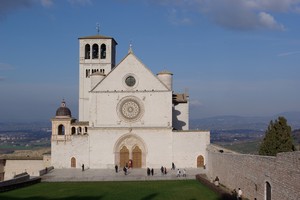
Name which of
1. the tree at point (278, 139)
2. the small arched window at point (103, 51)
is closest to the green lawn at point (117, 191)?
the tree at point (278, 139)

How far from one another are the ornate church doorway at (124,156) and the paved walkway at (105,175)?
2191mm

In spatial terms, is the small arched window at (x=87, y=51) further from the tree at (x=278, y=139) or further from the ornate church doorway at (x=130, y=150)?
the tree at (x=278, y=139)

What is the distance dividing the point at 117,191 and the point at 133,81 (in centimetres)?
1913

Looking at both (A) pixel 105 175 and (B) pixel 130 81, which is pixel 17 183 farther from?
(B) pixel 130 81

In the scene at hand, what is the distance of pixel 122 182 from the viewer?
132 feet

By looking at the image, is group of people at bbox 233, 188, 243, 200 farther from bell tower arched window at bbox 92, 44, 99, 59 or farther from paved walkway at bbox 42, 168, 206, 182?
bell tower arched window at bbox 92, 44, 99, 59

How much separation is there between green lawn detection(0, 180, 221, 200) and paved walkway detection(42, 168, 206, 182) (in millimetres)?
2634

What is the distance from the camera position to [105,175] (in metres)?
45.4

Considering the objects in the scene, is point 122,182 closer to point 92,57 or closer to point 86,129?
point 86,129

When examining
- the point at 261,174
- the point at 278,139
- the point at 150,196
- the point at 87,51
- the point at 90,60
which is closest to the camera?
the point at 261,174

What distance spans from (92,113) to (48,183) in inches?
498

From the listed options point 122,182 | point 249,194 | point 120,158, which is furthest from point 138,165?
point 249,194

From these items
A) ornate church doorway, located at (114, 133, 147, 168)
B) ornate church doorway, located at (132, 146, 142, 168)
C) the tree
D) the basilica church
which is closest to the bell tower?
the basilica church

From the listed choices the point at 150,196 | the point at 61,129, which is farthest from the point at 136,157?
the point at 150,196
